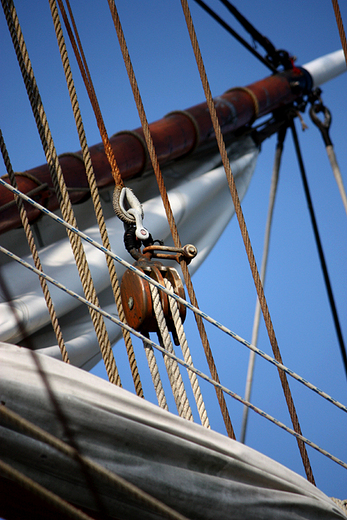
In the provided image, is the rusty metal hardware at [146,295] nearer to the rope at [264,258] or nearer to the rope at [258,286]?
the rope at [258,286]

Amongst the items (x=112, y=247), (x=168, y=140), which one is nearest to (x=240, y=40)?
(x=168, y=140)

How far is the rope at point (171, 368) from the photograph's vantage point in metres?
0.81

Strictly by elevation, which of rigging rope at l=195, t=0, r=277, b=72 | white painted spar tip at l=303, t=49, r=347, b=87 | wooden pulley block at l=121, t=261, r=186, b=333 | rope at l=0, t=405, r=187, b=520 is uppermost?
white painted spar tip at l=303, t=49, r=347, b=87

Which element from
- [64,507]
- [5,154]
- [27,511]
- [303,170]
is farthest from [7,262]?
[303,170]

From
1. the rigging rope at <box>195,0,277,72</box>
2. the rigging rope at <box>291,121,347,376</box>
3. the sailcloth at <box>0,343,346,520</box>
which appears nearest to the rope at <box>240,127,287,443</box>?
the rigging rope at <box>291,121,347,376</box>

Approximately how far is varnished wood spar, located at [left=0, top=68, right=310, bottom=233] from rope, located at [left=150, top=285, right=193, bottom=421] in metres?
0.56

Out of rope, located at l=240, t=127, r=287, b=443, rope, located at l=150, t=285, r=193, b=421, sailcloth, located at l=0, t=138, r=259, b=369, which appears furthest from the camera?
rope, located at l=240, t=127, r=287, b=443

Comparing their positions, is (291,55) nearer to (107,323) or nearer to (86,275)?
(107,323)

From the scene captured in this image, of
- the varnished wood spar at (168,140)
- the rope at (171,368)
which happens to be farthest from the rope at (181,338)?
the varnished wood spar at (168,140)

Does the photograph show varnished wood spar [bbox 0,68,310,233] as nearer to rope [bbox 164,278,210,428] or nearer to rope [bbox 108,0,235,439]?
rope [bbox 108,0,235,439]

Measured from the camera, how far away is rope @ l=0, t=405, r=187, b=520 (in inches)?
19.4

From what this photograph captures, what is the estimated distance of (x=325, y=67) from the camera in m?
2.52

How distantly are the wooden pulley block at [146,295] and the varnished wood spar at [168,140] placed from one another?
1.65 feet

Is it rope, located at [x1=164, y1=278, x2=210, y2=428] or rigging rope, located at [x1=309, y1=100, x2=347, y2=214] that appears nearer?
rope, located at [x1=164, y1=278, x2=210, y2=428]
